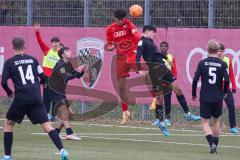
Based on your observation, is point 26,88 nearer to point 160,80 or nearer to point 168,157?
point 168,157

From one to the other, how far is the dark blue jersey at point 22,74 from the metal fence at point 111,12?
33.0ft

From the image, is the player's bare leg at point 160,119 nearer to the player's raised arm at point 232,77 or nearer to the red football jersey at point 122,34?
the red football jersey at point 122,34

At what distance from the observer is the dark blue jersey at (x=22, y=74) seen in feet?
46.8

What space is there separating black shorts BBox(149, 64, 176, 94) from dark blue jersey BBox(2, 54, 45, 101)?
733 cm

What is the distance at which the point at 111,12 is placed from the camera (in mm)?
25484

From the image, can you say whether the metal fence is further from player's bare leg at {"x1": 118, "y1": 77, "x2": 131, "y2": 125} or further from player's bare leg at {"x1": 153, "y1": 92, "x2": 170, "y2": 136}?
player's bare leg at {"x1": 153, "y1": 92, "x2": 170, "y2": 136}

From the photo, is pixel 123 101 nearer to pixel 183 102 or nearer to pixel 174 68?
pixel 183 102

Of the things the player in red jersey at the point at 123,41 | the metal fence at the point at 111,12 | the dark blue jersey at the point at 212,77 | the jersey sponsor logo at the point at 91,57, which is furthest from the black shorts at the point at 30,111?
the jersey sponsor logo at the point at 91,57

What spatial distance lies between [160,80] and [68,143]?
4.80 m

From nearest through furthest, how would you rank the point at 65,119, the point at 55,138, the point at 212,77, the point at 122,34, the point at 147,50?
the point at 55,138 → the point at 212,77 → the point at 65,119 → the point at 147,50 → the point at 122,34

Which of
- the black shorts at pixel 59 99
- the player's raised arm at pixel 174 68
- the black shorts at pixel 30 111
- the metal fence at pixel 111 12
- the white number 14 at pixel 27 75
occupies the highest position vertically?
the metal fence at pixel 111 12

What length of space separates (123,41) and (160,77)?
66.3 inches

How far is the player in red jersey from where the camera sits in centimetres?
2067

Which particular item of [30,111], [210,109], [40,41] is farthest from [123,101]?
[30,111]
